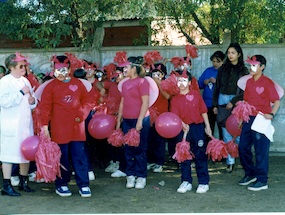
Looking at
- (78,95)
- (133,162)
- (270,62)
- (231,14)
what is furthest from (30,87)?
(270,62)

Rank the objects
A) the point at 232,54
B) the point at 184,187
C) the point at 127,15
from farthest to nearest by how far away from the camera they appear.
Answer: the point at 127,15, the point at 232,54, the point at 184,187

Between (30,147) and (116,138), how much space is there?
4.02 ft

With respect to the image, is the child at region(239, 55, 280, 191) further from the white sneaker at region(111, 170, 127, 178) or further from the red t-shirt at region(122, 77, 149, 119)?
the white sneaker at region(111, 170, 127, 178)

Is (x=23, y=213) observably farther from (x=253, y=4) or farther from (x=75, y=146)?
(x=253, y=4)

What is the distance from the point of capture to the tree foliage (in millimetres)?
9156

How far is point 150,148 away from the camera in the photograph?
8.61m

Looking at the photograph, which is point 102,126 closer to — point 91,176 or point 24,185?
point 91,176

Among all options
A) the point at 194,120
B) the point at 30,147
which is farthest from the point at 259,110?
the point at 30,147

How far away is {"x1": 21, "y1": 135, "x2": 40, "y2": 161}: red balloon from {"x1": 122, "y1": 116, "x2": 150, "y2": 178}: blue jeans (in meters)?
1.23

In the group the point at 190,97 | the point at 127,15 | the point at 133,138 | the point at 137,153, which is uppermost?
the point at 127,15

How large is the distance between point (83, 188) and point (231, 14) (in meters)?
4.13

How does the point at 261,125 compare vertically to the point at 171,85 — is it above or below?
below

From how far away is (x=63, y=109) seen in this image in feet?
22.8

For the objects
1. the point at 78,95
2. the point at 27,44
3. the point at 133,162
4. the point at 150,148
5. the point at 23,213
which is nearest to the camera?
the point at 23,213
